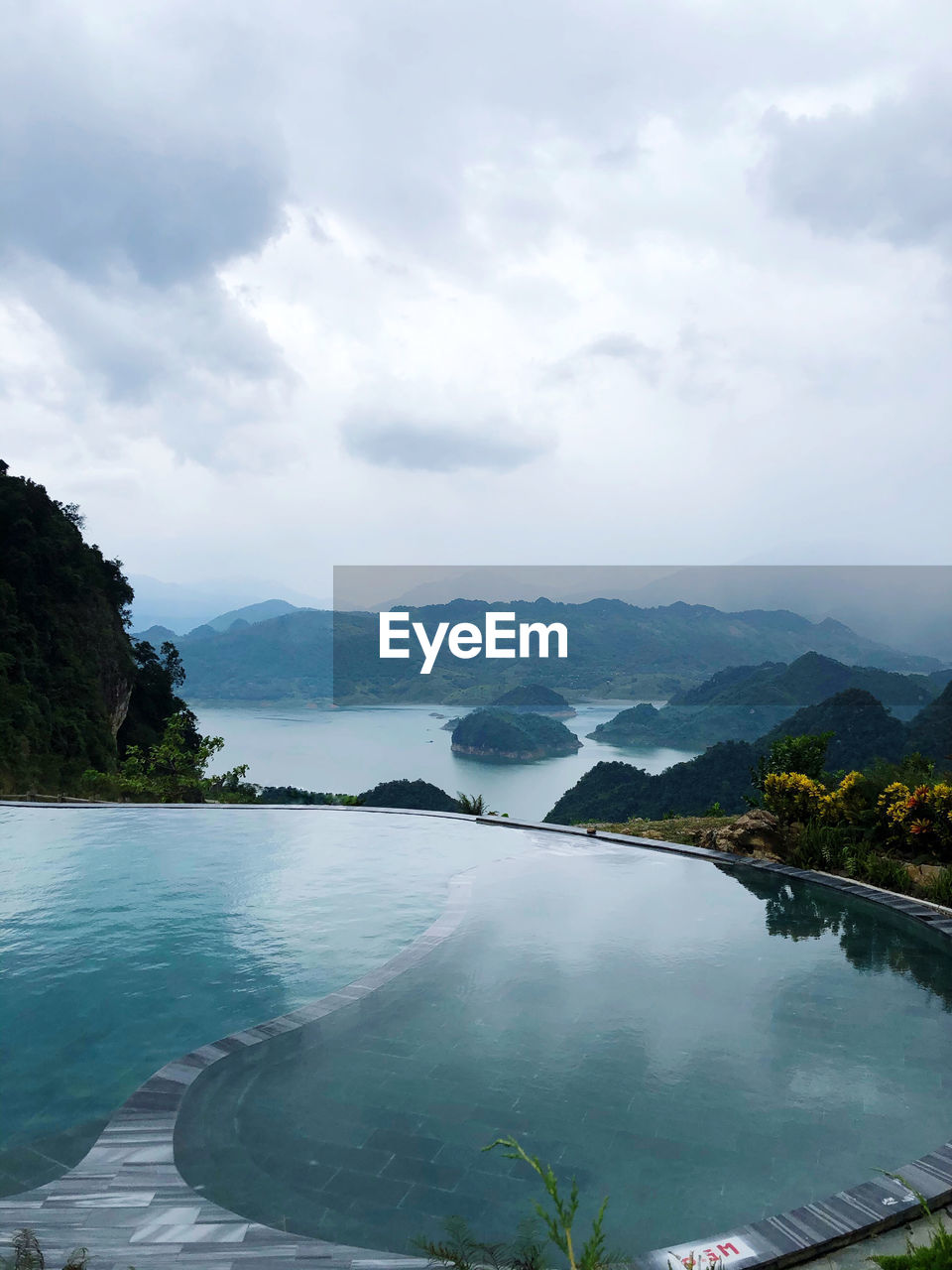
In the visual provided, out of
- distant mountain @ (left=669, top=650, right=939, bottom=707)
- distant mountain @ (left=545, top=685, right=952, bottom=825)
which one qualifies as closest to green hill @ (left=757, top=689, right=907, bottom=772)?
distant mountain @ (left=545, top=685, right=952, bottom=825)

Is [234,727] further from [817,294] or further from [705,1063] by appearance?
[705,1063]

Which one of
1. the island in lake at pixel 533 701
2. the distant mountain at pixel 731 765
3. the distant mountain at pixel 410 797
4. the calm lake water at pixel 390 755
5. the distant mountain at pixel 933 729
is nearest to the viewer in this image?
the distant mountain at pixel 410 797

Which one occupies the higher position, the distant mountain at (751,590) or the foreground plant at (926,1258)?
the distant mountain at (751,590)

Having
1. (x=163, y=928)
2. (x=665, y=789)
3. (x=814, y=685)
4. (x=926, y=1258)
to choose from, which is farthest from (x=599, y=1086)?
(x=814, y=685)

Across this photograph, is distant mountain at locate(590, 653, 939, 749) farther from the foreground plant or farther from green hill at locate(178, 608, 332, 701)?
the foreground plant

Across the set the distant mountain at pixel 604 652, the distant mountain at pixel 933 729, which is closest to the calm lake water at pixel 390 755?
the distant mountain at pixel 604 652

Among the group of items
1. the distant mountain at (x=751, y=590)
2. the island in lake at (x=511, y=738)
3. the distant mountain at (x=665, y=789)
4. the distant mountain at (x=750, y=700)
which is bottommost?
the distant mountain at (x=665, y=789)

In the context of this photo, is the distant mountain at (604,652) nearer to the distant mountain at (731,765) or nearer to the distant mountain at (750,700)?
the distant mountain at (750,700)

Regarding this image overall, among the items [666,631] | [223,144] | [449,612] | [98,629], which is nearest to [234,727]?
[449,612]
